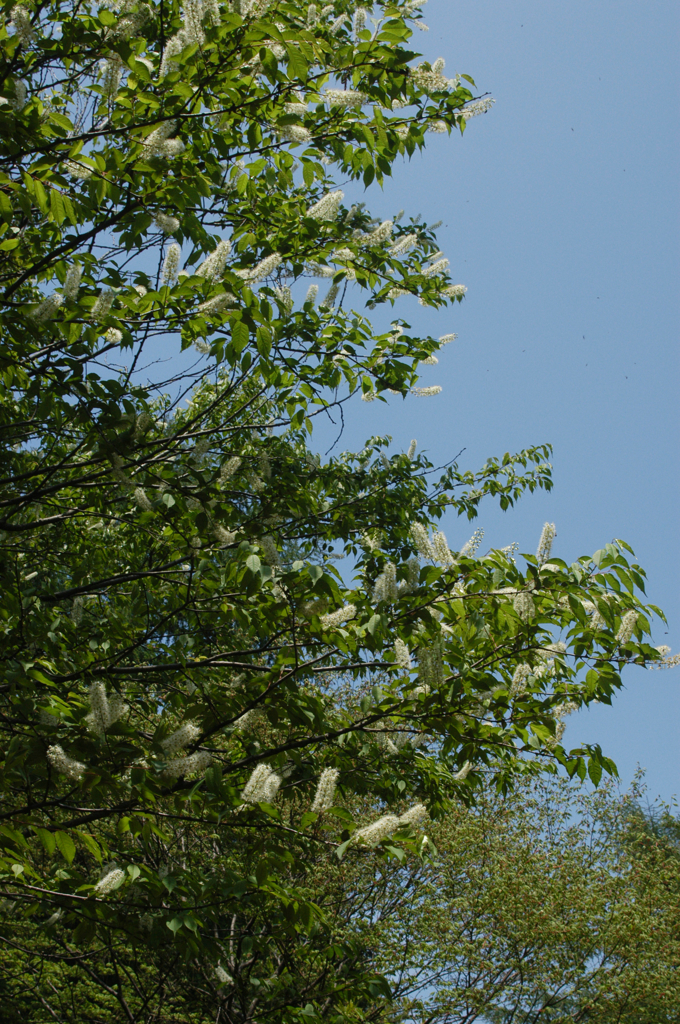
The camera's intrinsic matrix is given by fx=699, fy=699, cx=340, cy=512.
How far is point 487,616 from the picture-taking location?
2.35 m

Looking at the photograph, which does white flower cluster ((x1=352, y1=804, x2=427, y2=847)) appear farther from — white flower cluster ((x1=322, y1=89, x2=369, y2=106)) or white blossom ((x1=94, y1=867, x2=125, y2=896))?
white flower cluster ((x1=322, y1=89, x2=369, y2=106))

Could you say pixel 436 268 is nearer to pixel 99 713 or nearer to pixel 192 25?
pixel 192 25

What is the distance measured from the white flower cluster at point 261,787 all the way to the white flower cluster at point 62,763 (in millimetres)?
506

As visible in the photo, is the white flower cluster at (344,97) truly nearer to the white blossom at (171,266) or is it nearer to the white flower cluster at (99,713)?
the white blossom at (171,266)

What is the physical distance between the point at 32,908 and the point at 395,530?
308cm

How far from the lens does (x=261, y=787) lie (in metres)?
2.09

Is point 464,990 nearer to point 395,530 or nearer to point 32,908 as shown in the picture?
point 395,530

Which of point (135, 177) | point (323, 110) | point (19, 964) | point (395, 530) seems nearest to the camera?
point (135, 177)

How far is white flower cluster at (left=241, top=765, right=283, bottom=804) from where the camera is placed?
2.07m

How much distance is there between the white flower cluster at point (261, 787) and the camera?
6.78ft

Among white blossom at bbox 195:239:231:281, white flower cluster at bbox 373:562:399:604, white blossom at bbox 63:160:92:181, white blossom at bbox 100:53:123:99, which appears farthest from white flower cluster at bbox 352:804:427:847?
white blossom at bbox 100:53:123:99

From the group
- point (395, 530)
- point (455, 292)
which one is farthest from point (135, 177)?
point (395, 530)

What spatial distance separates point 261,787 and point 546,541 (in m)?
1.14

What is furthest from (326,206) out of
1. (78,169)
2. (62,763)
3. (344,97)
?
(62,763)
